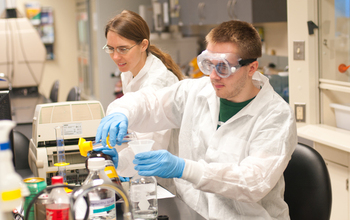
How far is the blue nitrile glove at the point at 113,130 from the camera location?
131 centimetres

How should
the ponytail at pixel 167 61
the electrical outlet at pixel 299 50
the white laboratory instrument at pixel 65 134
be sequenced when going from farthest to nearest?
the electrical outlet at pixel 299 50 < the ponytail at pixel 167 61 < the white laboratory instrument at pixel 65 134

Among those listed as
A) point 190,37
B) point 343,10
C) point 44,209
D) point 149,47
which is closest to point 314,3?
point 343,10

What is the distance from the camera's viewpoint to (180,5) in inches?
177

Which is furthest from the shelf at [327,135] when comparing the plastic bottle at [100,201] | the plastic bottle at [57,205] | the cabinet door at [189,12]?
the cabinet door at [189,12]

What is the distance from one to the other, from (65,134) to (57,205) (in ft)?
2.45

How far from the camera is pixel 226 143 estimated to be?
1.42 m

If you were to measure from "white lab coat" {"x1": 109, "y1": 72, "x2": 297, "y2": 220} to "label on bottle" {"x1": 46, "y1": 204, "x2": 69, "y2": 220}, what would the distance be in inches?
15.5

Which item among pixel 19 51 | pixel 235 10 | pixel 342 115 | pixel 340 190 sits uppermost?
pixel 235 10

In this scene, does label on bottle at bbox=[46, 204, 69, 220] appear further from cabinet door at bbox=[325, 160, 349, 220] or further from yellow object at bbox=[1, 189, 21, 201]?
cabinet door at bbox=[325, 160, 349, 220]

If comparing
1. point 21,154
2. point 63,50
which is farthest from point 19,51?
point 63,50

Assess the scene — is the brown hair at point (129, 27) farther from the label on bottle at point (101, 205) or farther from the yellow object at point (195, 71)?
the yellow object at point (195, 71)

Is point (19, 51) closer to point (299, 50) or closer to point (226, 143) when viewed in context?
point (299, 50)

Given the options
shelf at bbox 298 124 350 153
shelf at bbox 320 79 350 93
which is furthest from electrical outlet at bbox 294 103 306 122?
shelf at bbox 320 79 350 93

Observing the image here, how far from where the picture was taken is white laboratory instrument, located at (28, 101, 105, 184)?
1.66 meters
